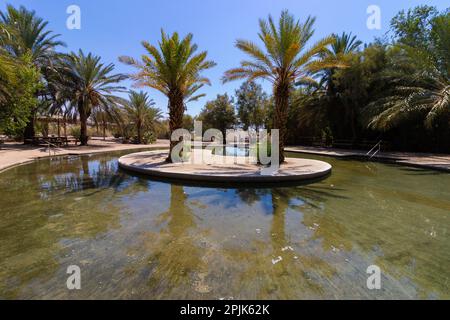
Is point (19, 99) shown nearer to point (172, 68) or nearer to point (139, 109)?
point (172, 68)

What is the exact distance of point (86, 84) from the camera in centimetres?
2239

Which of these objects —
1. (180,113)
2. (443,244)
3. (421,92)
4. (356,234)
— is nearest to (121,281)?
(356,234)

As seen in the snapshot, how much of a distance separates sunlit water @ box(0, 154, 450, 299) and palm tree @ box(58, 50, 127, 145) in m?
16.9

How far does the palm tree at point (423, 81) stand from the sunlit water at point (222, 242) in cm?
981

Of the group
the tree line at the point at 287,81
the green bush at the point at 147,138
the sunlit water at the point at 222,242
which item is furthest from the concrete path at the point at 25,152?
the green bush at the point at 147,138

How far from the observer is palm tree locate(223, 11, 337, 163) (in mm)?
10688

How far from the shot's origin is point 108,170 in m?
11.3

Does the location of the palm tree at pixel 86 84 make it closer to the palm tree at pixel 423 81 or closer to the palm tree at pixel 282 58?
the palm tree at pixel 282 58

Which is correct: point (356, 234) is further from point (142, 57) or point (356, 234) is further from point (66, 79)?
point (66, 79)

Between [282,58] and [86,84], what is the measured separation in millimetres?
19211

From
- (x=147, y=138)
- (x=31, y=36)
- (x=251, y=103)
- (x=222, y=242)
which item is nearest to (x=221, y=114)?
(x=251, y=103)

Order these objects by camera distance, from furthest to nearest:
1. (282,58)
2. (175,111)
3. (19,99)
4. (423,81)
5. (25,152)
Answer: (423,81) → (25,152) → (19,99) → (175,111) → (282,58)

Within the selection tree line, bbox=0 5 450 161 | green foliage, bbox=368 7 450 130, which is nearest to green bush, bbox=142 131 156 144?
tree line, bbox=0 5 450 161
